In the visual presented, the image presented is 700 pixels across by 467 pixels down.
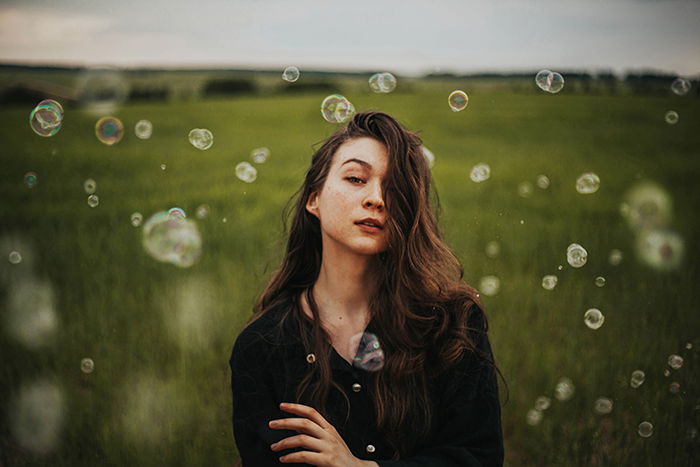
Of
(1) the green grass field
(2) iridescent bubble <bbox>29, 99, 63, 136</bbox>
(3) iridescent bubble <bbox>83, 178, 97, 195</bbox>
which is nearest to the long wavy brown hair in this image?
(1) the green grass field

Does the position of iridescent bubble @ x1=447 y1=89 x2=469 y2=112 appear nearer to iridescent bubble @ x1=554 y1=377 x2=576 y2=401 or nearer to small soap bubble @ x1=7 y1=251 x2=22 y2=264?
iridescent bubble @ x1=554 y1=377 x2=576 y2=401

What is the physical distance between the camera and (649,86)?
1281 inches

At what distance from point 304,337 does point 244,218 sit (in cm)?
561

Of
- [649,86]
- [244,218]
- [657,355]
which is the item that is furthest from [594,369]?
[649,86]

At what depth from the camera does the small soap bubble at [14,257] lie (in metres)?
5.82

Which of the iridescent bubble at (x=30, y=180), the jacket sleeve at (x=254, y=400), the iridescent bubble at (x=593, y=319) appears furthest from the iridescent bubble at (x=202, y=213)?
the jacket sleeve at (x=254, y=400)

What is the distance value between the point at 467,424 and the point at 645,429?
179cm

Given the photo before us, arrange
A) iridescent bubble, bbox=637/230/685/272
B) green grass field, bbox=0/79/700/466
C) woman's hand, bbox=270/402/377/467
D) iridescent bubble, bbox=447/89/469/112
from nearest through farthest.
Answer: woman's hand, bbox=270/402/377/467 → green grass field, bbox=0/79/700/466 → iridescent bubble, bbox=447/89/469/112 → iridescent bubble, bbox=637/230/685/272

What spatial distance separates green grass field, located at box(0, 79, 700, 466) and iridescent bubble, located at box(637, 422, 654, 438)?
39 mm

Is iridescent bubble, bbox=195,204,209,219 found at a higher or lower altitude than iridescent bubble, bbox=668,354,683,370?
higher

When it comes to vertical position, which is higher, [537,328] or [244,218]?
[244,218]

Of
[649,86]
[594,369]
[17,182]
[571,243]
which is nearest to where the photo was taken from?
[594,369]

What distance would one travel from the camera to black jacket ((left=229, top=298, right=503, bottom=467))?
2283mm

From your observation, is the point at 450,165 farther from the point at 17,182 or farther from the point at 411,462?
the point at 411,462
